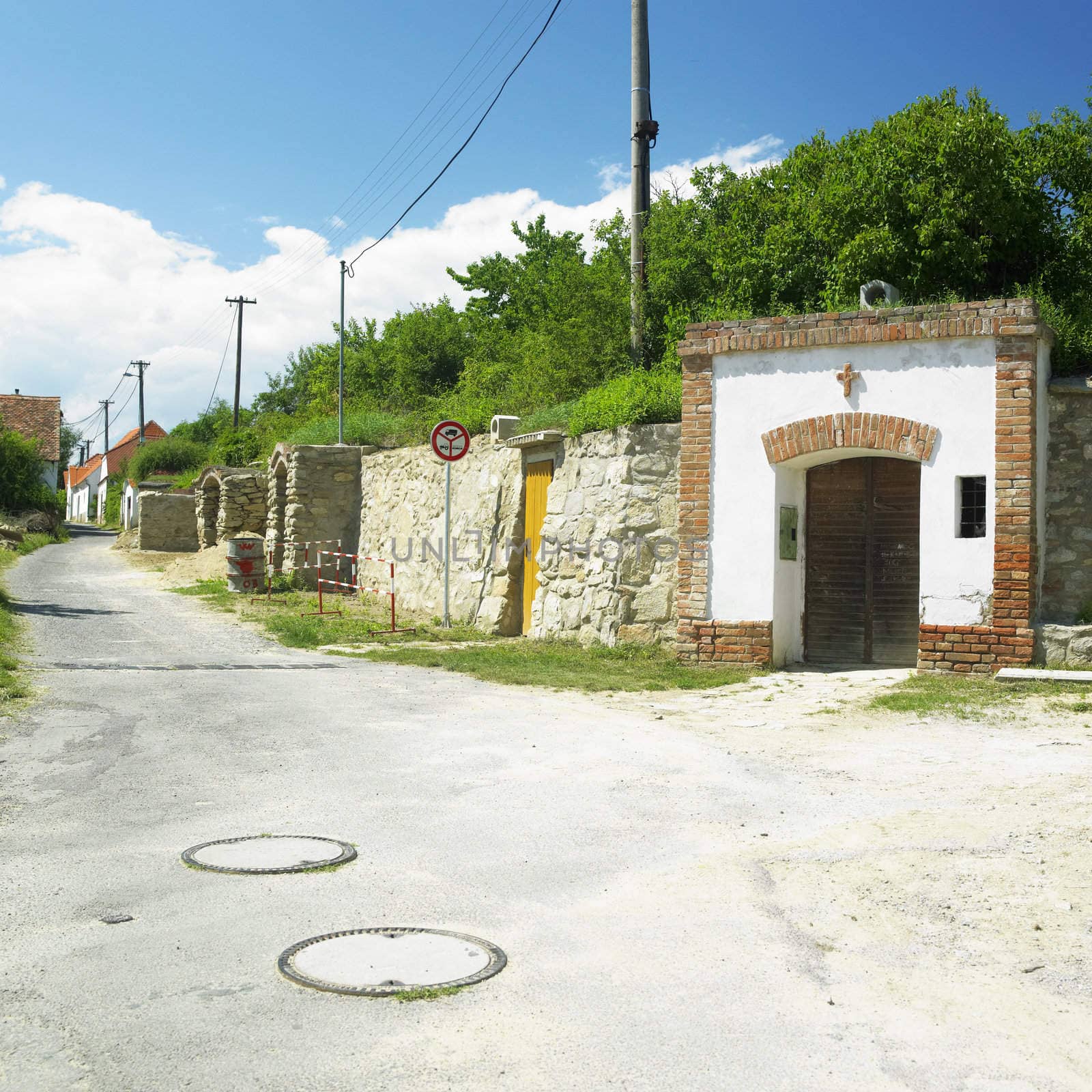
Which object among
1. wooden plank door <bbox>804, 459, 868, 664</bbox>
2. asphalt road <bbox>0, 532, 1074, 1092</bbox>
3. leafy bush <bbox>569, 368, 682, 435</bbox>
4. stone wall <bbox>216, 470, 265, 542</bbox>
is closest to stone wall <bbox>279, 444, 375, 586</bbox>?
stone wall <bbox>216, 470, 265, 542</bbox>

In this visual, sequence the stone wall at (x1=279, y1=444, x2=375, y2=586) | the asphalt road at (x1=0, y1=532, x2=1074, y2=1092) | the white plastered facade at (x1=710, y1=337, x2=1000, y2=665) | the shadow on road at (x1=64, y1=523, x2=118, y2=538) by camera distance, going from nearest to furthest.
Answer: the asphalt road at (x1=0, y1=532, x2=1074, y2=1092)
the white plastered facade at (x1=710, y1=337, x2=1000, y2=665)
the stone wall at (x1=279, y1=444, x2=375, y2=586)
the shadow on road at (x1=64, y1=523, x2=118, y2=538)

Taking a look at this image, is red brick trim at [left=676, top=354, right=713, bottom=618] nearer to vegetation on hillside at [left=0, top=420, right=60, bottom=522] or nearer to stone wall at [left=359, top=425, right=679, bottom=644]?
stone wall at [left=359, top=425, right=679, bottom=644]

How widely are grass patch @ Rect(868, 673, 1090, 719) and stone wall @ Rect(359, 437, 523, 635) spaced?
650 cm

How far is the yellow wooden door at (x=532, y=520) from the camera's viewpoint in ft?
48.5

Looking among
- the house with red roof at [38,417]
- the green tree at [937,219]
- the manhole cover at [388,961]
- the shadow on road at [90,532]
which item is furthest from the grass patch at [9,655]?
the house with red roof at [38,417]

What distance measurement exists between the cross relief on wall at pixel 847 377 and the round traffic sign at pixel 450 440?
610 cm

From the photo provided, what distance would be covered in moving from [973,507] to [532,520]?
6281 millimetres

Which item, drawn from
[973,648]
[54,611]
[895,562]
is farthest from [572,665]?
[54,611]

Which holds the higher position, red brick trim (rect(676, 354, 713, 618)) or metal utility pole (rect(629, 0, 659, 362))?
metal utility pole (rect(629, 0, 659, 362))

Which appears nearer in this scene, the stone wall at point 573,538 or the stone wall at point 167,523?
the stone wall at point 573,538

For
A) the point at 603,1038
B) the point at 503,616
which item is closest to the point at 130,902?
the point at 603,1038

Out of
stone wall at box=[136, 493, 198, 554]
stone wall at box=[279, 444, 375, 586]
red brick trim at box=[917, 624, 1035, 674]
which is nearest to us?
red brick trim at box=[917, 624, 1035, 674]

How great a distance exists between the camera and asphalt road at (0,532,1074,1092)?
301 cm

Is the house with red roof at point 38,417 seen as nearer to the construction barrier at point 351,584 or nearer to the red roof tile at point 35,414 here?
the red roof tile at point 35,414
